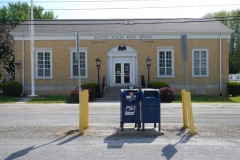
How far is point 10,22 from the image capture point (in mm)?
49906

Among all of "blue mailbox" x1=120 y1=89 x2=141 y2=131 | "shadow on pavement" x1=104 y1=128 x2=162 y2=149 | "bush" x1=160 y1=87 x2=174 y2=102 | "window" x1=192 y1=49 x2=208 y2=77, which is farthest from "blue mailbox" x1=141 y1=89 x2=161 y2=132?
"window" x1=192 y1=49 x2=208 y2=77

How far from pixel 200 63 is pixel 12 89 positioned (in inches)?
659

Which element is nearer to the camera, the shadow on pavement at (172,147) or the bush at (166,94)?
the shadow on pavement at (172,147)

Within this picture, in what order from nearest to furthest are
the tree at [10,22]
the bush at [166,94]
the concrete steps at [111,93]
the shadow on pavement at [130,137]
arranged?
the shadow on pavement at [130,137]
the bush at [166,94]
the concrete steps at [111,93]
the tree at [10,22]

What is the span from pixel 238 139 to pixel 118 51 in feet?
79.9

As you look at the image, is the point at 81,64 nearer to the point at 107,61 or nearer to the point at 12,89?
the point at 107,61

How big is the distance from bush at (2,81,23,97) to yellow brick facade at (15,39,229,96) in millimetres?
1174

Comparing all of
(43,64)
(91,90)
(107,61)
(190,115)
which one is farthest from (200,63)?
(190,115)

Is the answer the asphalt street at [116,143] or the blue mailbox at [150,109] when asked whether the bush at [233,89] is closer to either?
the asphalt street at [116,143]

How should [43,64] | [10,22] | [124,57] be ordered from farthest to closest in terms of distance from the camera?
[10,22] → [43,64] → [124,57]

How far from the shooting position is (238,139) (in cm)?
1013

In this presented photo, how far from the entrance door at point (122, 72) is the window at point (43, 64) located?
5.97 metres

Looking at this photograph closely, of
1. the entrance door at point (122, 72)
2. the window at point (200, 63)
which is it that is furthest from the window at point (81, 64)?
the window at point (200, 63)

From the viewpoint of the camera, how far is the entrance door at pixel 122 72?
1345 inches
